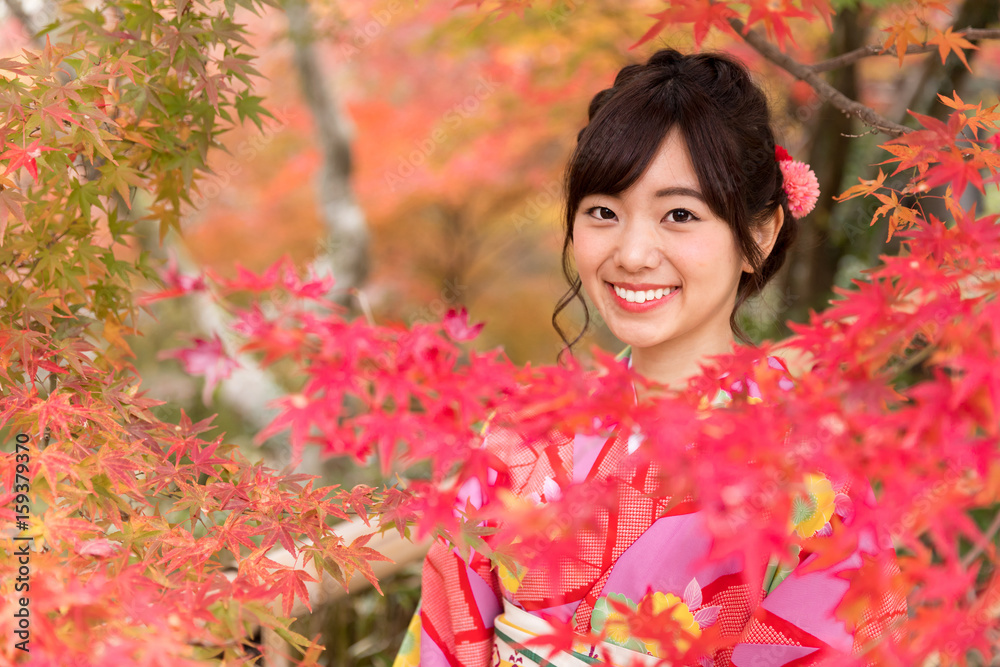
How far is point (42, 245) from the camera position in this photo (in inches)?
55.1

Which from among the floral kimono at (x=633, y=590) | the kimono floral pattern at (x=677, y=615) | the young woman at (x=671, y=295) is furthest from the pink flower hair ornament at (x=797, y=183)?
the kimono floral pattern at (x=677, y=615)

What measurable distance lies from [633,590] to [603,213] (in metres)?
0.74

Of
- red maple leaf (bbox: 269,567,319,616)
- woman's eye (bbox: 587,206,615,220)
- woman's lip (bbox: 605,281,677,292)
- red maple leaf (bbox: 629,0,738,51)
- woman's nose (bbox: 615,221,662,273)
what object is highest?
red maple leaf (bbox: 629,0,738,51)

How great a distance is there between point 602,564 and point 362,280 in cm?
374

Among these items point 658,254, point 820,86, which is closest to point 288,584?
point 658,254

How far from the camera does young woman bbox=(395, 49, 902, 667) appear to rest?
1.37 meters

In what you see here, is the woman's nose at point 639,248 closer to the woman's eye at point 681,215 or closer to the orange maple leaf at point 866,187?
the woman's eye at point 681,215

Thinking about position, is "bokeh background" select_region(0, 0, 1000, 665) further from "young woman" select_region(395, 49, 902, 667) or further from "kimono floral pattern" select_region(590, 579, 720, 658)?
"kimono floral pattern" select_region(590, 579, 720, 658)

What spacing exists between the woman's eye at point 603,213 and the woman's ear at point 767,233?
31 cm

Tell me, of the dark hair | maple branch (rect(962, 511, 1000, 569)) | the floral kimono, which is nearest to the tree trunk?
the floral kimono

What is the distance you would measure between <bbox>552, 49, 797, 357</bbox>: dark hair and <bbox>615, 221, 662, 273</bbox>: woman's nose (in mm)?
86

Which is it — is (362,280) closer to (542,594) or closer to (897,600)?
(542,594)

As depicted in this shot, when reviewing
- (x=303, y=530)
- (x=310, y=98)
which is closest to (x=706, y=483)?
(x=303, y=530)

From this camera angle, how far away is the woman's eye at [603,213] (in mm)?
1504
